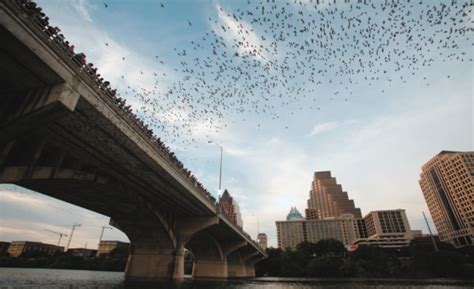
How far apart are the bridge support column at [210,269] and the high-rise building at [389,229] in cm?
13649

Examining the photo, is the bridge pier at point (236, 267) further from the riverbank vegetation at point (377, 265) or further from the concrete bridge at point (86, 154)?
the concrete bridge at point (86, 154)

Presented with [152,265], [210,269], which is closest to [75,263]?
[210,269]

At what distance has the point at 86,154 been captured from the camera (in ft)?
55.3

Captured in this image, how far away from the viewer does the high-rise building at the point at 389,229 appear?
154125 mm

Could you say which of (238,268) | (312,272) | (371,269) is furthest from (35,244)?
(371,269)

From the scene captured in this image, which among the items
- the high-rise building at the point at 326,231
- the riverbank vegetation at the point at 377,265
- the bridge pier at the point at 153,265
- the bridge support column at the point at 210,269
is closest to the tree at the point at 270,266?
the riverbank vegetation at the point at 377,265

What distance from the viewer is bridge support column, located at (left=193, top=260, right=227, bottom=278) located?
55062 mm

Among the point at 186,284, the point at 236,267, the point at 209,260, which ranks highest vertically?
the point at 209,260

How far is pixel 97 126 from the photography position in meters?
13.9

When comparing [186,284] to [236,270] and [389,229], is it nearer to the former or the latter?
[236,270]

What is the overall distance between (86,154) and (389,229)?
631ft

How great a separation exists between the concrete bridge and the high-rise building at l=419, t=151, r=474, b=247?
13496 centimetres

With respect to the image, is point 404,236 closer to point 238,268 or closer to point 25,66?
point 238,268

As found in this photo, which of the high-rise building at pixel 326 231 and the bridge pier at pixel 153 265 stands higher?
the high-rise building at pixel 326 231
